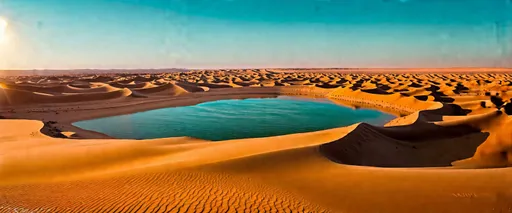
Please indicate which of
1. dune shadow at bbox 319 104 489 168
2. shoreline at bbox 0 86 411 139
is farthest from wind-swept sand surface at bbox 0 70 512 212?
shoreline at bbox 0 86 411 139

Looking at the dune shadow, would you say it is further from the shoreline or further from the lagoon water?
the shoreline

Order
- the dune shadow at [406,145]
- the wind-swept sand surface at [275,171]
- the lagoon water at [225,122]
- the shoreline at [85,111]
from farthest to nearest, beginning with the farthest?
the lagoon water at [225,122], the shoreline at [85,111], the dune shadow at [406,145], the wind-swept sand surface at [275,171]

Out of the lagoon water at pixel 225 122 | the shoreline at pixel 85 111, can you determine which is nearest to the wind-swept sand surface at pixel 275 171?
the shoreline at pixel 85 111

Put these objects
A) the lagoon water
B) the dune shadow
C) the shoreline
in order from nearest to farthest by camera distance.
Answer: the dune shadow
the shoreline
the lagoon water

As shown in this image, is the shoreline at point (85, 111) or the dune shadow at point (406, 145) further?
the shoreline at point (85, 111)

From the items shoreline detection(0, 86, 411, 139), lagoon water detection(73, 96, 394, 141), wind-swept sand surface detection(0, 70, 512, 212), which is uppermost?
wind-swept sand surface detection(0, 70, 512, 212)

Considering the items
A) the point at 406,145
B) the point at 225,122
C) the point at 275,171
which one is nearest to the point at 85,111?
the point at 225,122

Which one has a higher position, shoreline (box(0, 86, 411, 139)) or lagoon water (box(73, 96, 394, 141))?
shoreline (box(0, 86, 411, 139))

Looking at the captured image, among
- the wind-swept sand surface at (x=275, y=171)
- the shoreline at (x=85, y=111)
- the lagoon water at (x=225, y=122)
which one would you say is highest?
the wind-swept sand surface at (x=275, y=171)

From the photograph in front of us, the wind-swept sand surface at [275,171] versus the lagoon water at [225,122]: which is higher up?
the wind-swept sand surface at [275,171]

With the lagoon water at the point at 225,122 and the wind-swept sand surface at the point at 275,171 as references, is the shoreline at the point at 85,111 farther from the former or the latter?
the lagoon water at the point at 225,122
